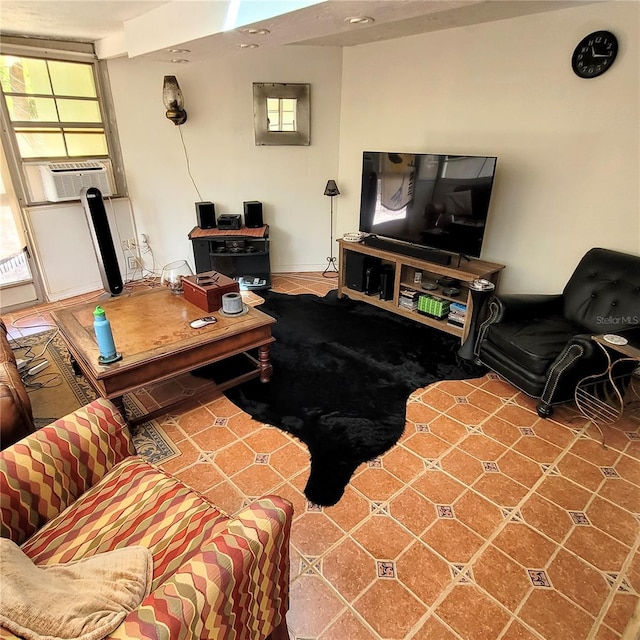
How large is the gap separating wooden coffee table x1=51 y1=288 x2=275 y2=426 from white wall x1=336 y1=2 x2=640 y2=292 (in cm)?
222

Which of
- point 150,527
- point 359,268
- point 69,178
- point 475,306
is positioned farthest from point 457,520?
point 69,178

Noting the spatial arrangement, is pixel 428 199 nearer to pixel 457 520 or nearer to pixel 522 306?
pixel 522 306

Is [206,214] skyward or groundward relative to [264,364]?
skyward

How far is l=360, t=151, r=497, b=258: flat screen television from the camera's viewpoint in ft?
10.2

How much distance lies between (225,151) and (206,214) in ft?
2.32

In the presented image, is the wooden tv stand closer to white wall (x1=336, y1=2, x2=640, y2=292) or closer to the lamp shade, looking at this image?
white wall (x1=336, y1=2, x2=640, y2=292)

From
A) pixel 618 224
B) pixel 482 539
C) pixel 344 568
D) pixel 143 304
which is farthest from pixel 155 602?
pixel 618 224

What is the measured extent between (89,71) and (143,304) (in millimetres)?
2750

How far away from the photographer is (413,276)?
3.83 m

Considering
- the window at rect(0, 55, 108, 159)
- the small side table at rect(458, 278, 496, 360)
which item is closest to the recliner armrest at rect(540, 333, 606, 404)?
the small side table at rect(458, 278, 496, 360)

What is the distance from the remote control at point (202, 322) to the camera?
248 cm

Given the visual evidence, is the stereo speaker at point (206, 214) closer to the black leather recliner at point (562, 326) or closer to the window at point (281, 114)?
the window at point (281, 114)

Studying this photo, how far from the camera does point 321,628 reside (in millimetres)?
1436

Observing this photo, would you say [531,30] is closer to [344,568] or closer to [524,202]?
[524,202]
